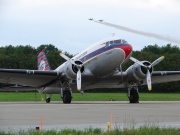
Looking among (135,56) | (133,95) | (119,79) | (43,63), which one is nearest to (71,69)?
(119,79)

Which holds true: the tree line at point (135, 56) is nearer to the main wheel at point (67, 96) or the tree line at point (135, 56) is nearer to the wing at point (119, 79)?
the wing at point (119, 79)

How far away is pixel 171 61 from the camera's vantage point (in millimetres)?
101562

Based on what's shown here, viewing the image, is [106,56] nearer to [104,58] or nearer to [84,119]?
[104,58]

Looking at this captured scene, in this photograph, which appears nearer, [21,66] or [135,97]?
[135,97]

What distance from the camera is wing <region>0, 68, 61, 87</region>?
1404 inches

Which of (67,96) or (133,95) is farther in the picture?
(133,95)

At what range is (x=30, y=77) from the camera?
37406 mm

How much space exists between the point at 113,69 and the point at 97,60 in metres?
1.42

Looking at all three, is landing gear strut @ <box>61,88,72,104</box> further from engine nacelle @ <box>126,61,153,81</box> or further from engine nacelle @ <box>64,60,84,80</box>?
engine nacelle @ <box>126,61,153,81</box>

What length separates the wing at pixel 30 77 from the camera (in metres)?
35.7

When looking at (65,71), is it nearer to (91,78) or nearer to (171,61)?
(91,78)

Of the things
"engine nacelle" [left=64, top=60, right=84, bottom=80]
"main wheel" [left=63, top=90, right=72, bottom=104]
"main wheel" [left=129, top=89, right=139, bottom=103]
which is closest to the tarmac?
"engine nacelle" [left=64, top=60, right=84, bottom=80]

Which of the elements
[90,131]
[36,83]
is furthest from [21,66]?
[90,131]

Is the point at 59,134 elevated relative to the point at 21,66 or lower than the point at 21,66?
lower
